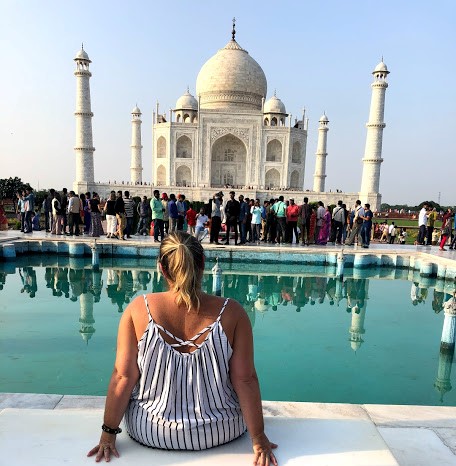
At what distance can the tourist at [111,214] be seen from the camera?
356 inches

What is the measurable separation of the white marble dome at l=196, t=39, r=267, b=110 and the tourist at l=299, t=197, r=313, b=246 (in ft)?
74.4

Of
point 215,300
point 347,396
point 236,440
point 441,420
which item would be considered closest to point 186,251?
point 215,300

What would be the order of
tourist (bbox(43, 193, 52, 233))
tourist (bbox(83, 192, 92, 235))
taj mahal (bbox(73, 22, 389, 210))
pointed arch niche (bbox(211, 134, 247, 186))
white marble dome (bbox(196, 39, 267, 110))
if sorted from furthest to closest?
1. white marble dome (bbox(196, 39, 267, 110))
2. pointed arch niche (bbox(211, 134, 247, 186))
3. taj mahal (bbox(73, 22, 389, 210))
4. tourist (bbox(43, 193, 52, 233))
5. tourist (bbox(83, 192, 92, 235))

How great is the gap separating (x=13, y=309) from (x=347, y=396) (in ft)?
13.8

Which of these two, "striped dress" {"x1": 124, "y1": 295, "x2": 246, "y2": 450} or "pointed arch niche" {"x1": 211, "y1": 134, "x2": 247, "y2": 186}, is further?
"pointed arch niche" {"x1": 211, "y1": 134, "x2": 247, "y2": 186}

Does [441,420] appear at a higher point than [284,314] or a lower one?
higher

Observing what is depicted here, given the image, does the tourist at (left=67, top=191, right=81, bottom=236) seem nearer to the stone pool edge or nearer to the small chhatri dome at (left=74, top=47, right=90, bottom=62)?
the stone pool edge

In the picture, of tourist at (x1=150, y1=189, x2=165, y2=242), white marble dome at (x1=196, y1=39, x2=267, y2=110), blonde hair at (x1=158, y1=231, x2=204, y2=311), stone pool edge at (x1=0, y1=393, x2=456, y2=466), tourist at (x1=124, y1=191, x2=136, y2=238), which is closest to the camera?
blonde hair at (x1=158, y1=231, x2=204, y2=311)

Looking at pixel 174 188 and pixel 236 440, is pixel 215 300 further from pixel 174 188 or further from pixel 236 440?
pixel 174 188

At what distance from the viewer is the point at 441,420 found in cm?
223

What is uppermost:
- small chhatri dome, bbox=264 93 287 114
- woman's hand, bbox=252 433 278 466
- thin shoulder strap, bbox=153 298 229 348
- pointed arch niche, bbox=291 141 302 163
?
small chhatri dome, bbox=264 93 287 114

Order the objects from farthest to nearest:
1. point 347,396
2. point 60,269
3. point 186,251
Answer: point 60,269, point 347,396, point 186,251

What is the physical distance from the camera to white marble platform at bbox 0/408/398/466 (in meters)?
1.30

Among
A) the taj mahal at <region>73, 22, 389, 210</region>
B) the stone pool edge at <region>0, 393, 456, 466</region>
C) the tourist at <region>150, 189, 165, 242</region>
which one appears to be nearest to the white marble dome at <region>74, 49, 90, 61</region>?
the taj mahal at <region>73, 22, 389, 210</region>
